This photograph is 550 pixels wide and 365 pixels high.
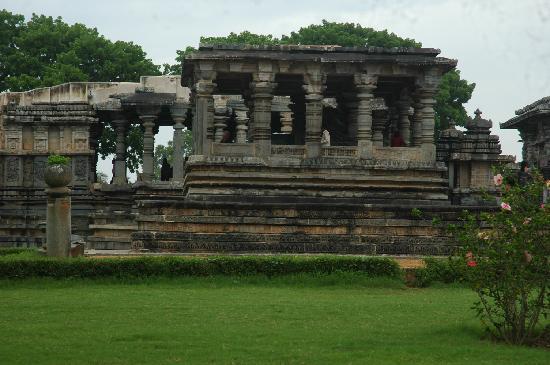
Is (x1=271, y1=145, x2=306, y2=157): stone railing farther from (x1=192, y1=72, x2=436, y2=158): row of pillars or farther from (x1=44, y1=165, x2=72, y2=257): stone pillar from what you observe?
(x1=44, y1=165, x2=72, y2=257): stone pillar

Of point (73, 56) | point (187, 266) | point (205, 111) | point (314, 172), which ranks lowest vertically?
point (187, 266)

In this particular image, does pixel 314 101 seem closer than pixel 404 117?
Yes

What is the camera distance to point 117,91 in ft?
124

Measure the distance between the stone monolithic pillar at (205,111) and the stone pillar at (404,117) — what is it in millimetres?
6599

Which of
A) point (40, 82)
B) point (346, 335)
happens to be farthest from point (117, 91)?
point (346, 335)

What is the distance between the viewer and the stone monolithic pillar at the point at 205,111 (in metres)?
24.2

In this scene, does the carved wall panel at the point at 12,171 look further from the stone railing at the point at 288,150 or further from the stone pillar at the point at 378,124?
the stone railing at the point at 288,150

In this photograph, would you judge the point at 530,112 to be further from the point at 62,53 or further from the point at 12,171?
the point at 62,53

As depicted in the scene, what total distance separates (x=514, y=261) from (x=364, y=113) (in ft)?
43.0

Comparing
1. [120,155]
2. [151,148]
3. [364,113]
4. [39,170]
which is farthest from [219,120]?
[364,113]

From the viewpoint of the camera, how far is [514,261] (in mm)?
11609

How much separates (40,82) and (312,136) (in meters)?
28.4

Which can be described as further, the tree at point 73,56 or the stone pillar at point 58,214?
the tree at point 73,56

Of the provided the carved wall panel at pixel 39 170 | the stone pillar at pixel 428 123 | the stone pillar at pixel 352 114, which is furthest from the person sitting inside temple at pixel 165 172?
the stone pillar at pixel 428 123
